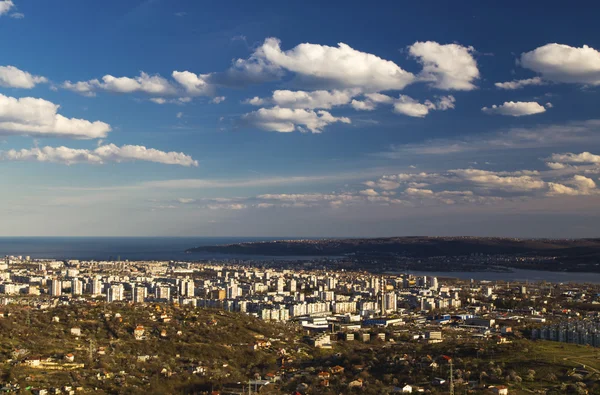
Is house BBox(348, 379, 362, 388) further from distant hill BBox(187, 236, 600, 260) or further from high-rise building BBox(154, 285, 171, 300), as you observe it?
distant hill BBox(187, 236, 600, 260)

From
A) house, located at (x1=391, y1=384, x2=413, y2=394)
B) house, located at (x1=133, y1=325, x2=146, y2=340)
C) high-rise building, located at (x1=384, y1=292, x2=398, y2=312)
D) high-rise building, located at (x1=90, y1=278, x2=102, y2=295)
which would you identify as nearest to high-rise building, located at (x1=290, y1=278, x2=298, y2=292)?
high-rise building, located at (x1=384, y1=292, x2=398, y2=312)

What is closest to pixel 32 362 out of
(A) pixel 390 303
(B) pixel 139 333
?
(B) pixel 139 333

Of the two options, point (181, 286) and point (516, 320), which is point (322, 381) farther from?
point (181, 286)

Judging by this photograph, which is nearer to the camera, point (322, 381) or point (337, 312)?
point (322, 381)

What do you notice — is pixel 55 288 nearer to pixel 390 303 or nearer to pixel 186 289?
pixel 186 289

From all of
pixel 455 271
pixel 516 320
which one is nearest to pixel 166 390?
pixel 516 320

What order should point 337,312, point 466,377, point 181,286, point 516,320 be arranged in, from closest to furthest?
point 466,377 < point 516,320 < point 337,312 < point 181,286

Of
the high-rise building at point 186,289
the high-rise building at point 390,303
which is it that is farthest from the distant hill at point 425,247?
the high-rise building at point 186,289

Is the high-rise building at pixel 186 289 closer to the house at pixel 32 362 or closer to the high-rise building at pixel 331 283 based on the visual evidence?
the high-rise building at pixel 331 283
